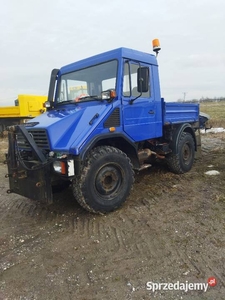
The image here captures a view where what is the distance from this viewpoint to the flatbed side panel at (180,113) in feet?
18.6

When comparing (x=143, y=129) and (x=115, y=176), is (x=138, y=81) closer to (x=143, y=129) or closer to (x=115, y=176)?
(x=143, y=129)

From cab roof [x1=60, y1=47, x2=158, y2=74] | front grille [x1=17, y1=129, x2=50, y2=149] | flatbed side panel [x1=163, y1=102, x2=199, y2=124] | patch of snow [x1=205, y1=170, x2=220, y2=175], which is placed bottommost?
patch of snow [x1=205, y1=170, x2=220, y2=175]

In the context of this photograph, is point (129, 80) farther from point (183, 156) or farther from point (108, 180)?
point (183, 156)

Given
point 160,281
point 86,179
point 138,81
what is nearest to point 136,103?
point 138,81

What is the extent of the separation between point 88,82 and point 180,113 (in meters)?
2.60

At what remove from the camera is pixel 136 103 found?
4672 mm

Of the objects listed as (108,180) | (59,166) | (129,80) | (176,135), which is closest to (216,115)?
(176,135)

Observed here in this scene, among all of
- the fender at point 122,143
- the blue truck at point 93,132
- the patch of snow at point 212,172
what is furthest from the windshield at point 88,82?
the patch of snow at point 212,172

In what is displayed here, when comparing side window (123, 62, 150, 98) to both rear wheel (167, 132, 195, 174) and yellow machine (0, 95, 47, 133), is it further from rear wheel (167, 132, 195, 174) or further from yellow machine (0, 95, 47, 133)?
yellow machine (0, 95, 47, 133)

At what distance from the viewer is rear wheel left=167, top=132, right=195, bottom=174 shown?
20.2ft

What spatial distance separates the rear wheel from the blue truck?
0.80 m

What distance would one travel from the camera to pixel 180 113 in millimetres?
6293

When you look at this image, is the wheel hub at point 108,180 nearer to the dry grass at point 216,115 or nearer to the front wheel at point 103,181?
the front wheel at point 103,181

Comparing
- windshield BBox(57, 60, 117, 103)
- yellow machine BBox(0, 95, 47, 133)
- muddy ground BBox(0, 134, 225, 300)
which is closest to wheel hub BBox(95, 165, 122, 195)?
muddy ground BBox(0, 134, 225, 300)
